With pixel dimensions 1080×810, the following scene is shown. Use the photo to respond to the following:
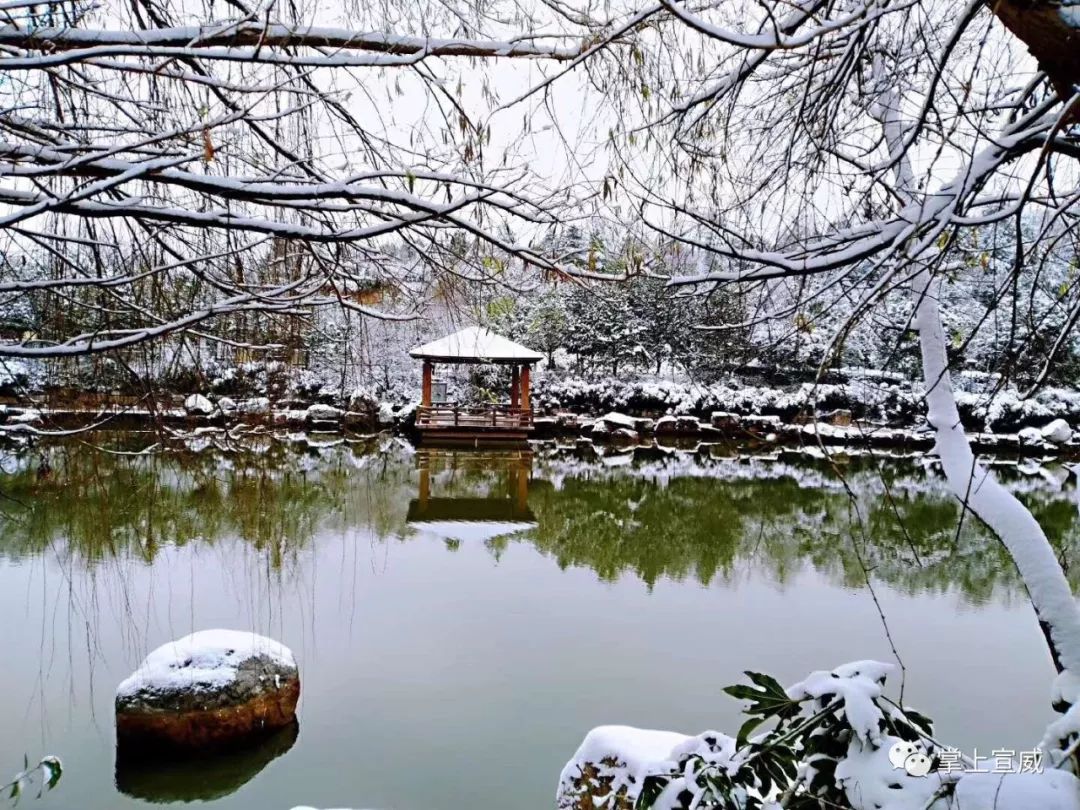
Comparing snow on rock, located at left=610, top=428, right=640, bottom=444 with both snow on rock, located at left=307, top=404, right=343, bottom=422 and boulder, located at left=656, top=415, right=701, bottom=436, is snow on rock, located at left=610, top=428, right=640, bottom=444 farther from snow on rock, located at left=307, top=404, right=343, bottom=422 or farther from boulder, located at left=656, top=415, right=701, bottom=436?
snow on rock, located at left=307, top=404, right=343, bottom=422

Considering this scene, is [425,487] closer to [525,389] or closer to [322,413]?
[322,413]

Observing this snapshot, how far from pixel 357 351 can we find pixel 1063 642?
4.96ft

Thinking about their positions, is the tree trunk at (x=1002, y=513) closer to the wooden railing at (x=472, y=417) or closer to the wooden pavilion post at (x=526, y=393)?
the wooden railing at (x=472, y=417)

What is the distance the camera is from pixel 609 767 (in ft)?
7.10

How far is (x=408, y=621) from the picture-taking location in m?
4.26

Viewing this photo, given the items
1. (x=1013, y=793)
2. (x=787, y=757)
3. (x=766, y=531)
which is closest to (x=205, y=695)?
(x=787, y=757)

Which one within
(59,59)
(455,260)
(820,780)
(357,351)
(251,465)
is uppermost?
(59,59)

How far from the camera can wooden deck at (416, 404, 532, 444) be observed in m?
12.8

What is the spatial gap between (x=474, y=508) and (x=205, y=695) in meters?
5.12

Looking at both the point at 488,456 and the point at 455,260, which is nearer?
Result: the point at 455,260

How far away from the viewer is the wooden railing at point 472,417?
42.4 ft

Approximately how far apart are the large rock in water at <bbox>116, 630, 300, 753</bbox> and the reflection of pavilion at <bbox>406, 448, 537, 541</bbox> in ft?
11.6

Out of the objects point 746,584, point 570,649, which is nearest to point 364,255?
point 570,649

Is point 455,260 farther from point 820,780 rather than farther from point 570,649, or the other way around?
point 570,649
